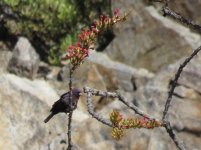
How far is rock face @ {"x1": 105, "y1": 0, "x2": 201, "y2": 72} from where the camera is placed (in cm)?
1688

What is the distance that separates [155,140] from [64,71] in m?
5.70

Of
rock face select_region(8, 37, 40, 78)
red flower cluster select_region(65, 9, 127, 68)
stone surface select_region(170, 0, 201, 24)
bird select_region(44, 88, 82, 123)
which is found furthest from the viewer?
stone surface select_region(170, 0, 201, 24)

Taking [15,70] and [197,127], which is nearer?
[197,127]

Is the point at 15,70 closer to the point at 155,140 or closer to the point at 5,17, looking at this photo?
the point at 5,17

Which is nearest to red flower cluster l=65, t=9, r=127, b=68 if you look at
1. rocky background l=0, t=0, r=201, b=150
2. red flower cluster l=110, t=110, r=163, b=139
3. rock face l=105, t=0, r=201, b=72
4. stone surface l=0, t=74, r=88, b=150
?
red flower cluster l=110, t=110, r=163, b=139

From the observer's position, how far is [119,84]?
1667 centimetres

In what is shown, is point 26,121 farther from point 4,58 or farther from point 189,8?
point 189,8

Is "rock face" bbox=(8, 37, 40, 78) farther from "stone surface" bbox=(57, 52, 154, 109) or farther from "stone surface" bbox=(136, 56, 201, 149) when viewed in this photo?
"stone surface" bbox=(136, 56, 201, 149)

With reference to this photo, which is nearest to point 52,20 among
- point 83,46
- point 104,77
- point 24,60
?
point 24,60

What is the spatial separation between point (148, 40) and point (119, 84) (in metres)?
1.92

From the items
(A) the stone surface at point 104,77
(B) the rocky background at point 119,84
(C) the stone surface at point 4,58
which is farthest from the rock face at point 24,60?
(A) the stone surface at point 104,77

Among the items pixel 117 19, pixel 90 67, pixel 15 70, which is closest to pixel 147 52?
pixel 90 67

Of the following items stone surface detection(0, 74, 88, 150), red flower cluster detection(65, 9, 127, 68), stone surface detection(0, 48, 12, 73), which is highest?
red flower cluster detection(65, 9, 127, 68)

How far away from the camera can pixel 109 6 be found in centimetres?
1795
